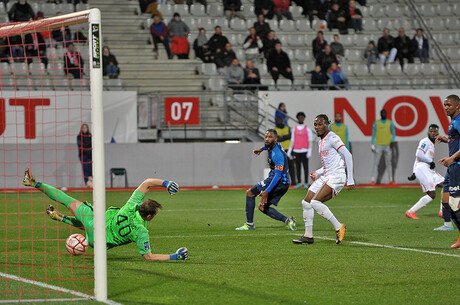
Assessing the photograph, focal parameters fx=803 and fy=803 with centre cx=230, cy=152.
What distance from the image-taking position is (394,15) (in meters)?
33.1

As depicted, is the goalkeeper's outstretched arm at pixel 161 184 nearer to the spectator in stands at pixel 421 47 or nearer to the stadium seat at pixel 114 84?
the stadium seat at pixel 114 84

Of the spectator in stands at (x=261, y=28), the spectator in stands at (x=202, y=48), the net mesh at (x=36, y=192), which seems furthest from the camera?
the spectator in stands at (x=261, y=28)

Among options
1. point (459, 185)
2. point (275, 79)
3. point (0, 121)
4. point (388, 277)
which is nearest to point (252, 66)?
point (275, 79)

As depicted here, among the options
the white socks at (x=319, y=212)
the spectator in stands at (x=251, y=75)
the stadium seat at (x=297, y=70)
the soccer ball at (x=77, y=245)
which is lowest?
the soccer ball at (x=77, y=245)

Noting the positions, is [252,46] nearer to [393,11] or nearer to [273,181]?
[393,11]

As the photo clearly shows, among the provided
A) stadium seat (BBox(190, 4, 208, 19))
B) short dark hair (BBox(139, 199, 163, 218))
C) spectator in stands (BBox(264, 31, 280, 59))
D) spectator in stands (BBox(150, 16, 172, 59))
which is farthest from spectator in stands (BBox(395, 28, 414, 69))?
short dark hair (BBox(139, 199, 163, 218))

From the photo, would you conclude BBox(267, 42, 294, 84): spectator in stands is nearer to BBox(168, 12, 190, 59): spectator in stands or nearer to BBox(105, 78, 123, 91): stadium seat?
BBox(168, 12, 190, 59): spectator in stands

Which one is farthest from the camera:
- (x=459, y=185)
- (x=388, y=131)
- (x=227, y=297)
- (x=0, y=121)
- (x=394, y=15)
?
(x=394, y=15)

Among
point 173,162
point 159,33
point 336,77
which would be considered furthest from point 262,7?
point 173,162

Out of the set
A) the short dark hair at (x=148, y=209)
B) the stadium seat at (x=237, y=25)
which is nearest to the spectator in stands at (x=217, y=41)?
the stadium seat at (x=237, y=25)

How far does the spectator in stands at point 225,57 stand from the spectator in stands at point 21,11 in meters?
6.58

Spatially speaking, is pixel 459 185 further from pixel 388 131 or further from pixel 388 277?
pixel 388 131

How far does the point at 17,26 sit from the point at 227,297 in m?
4.06

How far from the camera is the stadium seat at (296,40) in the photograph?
102ft
